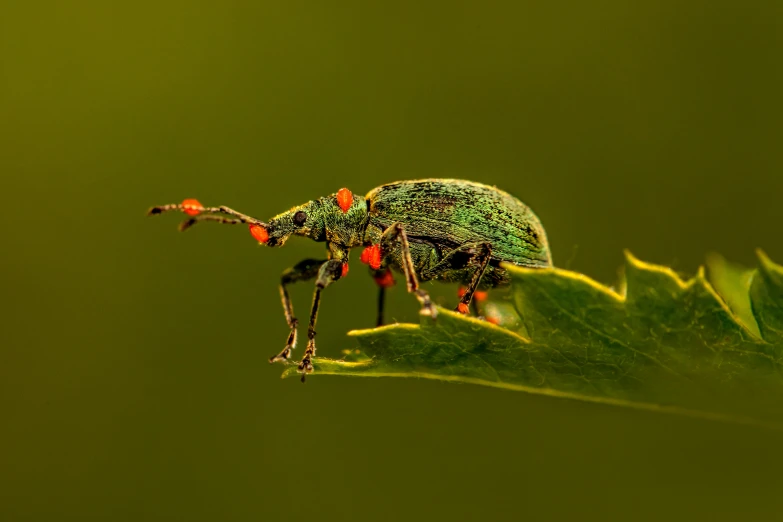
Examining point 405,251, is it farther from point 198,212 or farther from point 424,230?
point 198,212

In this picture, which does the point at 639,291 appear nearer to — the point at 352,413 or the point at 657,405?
the point at 657,405

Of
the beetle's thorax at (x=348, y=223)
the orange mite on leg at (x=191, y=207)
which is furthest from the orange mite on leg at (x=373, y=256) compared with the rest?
the orange mite on leg at (x=191, y=207)

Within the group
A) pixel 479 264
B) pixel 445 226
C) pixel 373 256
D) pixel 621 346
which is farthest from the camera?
pixel 373 256

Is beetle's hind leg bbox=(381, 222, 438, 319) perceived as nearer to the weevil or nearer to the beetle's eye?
the weevil

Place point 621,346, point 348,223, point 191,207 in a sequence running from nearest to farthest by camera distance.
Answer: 1. point 621,346
2. point 191,207
3. point 348,223

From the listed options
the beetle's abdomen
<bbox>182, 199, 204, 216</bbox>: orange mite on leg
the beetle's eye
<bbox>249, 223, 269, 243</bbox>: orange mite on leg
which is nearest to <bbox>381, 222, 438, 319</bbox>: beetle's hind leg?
the beetle's abdomen

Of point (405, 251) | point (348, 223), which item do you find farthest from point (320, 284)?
point (348, 223)
